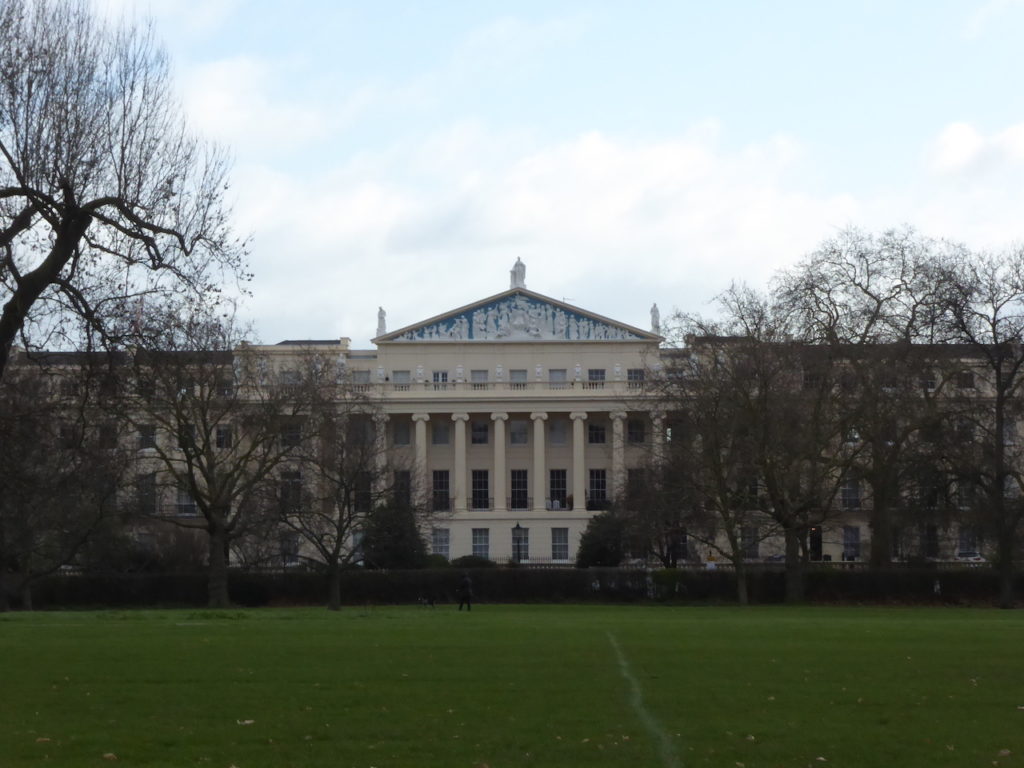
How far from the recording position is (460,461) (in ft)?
323

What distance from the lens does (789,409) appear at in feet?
180

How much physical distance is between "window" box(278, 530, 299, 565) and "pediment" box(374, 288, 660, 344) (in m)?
26.3

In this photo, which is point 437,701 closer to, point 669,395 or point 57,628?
point 57,628

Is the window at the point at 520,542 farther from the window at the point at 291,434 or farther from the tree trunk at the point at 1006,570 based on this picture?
the tree trunk at the point at 1006,570

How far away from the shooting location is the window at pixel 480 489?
98.9 metres

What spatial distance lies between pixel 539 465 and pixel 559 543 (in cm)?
559

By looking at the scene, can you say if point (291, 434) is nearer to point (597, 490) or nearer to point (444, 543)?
point (444, 543)

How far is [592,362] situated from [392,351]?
14.4m

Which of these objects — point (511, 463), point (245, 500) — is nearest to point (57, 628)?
point (245, 500)

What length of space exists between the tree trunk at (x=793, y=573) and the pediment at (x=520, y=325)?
145ft

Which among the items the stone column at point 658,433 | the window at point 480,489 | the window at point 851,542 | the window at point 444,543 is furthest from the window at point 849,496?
the window at point 444,543

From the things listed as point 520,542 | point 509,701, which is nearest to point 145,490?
point 509,701

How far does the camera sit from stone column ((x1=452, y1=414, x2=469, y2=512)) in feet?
319

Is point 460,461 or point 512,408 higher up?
point 512,408
